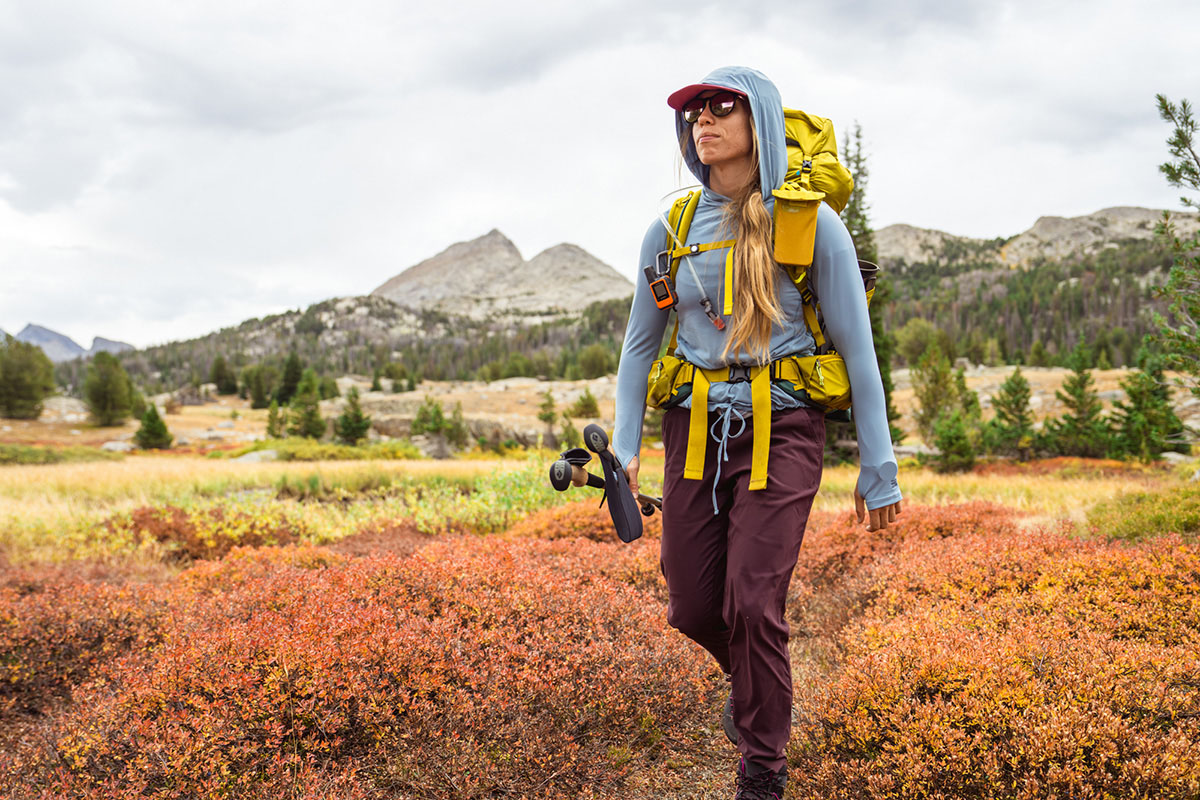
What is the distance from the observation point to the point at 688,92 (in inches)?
102

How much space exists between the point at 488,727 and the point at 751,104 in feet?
8.47

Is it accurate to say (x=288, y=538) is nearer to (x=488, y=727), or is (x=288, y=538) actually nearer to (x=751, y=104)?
(x=488, y=727)

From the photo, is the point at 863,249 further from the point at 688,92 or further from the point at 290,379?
the point at 290,379

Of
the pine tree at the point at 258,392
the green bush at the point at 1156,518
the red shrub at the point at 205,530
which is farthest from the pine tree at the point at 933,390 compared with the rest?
the pine tree at the point at 258,392

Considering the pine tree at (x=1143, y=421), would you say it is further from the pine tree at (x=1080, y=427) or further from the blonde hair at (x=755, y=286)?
the blonde hair at (x=755, y=286)

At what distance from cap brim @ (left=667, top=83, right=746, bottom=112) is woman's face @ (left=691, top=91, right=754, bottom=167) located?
0.04m

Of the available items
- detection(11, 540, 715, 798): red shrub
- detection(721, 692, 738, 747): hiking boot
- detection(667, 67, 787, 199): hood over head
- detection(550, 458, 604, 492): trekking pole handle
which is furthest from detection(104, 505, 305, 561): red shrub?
detection(667, 67, 787, 199): hood over head

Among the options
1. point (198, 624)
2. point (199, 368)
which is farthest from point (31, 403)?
point (199, 368)

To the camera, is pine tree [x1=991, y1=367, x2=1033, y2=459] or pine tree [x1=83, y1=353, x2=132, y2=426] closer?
pine tree [x1=991, y1=367, x2=1033, y2=459]

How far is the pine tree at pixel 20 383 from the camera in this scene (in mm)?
46094

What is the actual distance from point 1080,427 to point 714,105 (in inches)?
798

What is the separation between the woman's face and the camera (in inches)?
101

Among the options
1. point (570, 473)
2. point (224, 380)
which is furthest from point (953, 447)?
point (224, 380)

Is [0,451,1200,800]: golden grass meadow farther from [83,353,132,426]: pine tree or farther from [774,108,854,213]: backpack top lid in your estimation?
[83,353,132,426]: pine tree
